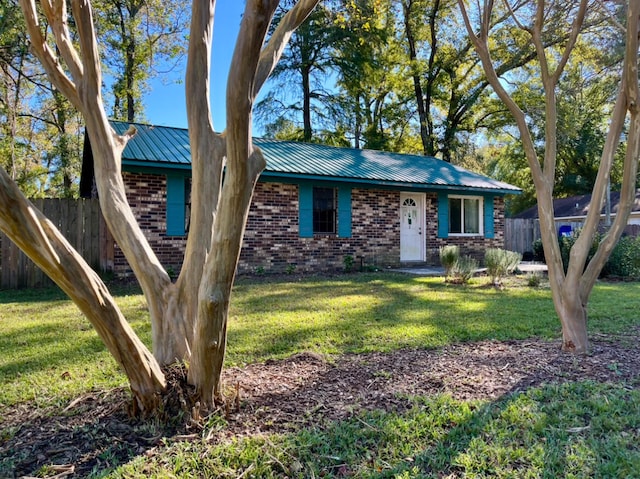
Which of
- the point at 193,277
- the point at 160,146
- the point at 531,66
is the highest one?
the point at 531,66

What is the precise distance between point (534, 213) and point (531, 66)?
9.41 meters

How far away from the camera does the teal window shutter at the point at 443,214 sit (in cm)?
1315

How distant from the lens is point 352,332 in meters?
4.87

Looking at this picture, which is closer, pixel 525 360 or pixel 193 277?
pixel 193 277

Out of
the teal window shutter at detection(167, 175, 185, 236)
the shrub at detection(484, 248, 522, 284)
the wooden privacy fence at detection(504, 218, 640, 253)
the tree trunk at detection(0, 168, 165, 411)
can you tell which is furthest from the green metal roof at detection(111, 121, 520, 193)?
the tree trunk at detection(0, 168, 165, 411)

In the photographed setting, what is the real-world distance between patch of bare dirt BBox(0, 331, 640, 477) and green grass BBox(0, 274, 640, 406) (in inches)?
12.3

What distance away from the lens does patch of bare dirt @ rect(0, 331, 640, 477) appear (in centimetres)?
231

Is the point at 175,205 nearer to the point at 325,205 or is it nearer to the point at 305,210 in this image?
the point at 305,210

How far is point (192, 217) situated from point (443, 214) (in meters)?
11.3

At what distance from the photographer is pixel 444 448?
2.35 m

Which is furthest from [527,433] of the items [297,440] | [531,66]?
[531,66]

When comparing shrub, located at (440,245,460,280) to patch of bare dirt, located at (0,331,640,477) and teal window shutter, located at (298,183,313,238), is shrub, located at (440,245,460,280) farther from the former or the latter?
patch of bare dirt, located at (0,331,640,477)

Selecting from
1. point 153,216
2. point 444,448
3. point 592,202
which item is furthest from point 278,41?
point 153,216

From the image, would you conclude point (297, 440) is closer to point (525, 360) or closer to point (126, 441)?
point (126, 441)
